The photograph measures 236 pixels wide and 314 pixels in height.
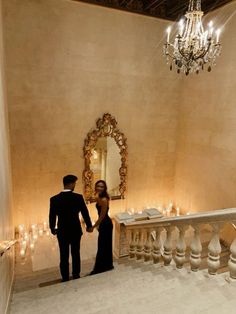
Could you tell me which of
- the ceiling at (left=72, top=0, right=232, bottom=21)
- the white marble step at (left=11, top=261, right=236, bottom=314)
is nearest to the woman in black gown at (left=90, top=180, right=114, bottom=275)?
the white marble step at (left=11, top=261, right=236, bottom=314)

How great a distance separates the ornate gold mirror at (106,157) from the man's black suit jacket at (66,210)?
2534 millimetres

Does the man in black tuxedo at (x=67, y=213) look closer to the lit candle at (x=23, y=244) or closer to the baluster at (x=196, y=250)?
the baluster at (x=196, y=250)

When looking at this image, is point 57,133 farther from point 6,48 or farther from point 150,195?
point 150,195

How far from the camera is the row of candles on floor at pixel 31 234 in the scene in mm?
5055

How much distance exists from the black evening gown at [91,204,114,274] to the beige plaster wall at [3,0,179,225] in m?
2.30

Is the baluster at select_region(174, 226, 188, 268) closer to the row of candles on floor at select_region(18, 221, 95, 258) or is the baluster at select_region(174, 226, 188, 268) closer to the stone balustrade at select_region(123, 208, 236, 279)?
the stone balustrade at select_region(123, 208, 236, 279)

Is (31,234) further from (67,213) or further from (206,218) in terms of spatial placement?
(206,218)

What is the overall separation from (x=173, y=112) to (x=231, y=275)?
4712 millimetres

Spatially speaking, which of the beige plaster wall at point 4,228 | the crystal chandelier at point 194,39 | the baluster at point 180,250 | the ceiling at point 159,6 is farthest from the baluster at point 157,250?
the ceiling at point 159,6

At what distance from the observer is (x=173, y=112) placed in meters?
6.20

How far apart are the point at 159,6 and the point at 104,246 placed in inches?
192

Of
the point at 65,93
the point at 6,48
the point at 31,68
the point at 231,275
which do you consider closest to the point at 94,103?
the point at 65,93

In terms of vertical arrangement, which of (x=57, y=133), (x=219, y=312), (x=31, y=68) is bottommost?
(x=219, y=312)

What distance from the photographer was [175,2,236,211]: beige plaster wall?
4.89m
